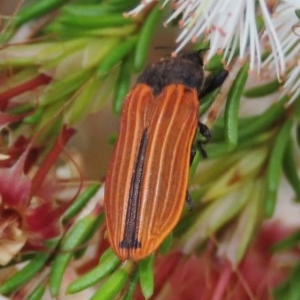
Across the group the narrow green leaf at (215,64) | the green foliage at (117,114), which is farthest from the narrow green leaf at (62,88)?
the narrow green leaf at (215,64)

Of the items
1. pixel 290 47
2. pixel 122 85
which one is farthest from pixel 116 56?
pixel 290 47

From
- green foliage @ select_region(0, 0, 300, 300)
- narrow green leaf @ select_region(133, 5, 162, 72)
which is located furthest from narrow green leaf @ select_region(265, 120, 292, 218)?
narrow green leaf @ select_region(133, 5, 162, 72)

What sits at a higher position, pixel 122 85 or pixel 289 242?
pixel 122 85

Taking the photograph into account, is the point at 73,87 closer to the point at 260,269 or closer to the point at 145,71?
the point at 145,71

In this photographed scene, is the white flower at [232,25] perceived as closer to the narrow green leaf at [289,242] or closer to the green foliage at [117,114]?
the green foliage at [117,114]

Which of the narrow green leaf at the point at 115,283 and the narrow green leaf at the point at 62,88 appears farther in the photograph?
the narrow green leaf at the point at 62,88

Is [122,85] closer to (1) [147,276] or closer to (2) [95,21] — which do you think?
(2) [95,21]
